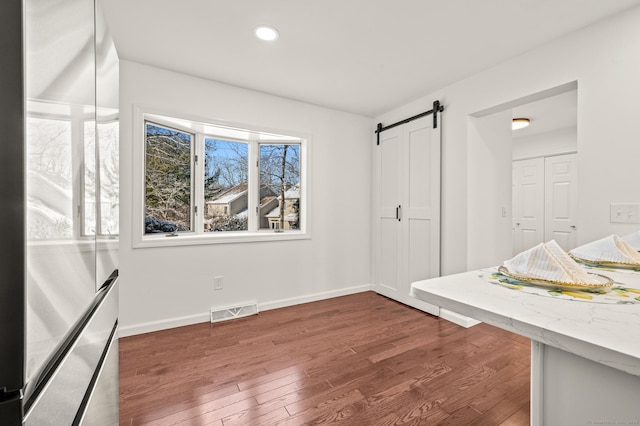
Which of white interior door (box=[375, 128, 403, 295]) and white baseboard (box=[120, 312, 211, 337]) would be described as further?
white interior door (box=[375, 128, 403, 295])

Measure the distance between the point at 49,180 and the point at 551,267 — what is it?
4.40ft

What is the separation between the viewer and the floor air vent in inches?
109

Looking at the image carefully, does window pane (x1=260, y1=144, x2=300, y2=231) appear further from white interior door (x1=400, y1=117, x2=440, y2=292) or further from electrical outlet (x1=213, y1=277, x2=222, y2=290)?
white interior door (x1=400, y1=117, x2=440, y2=292)

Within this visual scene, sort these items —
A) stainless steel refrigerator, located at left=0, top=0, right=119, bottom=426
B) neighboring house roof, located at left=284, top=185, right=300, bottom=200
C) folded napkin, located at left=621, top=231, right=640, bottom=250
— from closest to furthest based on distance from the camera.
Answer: stainless steel refrigerator, located at left=0, top=0, right=119, bottom=426 < folded napkin, located at left=621, top=231, right=640, bottom=250 < neighboring house roof, located at left=284, top=185, right=300, bottom=200

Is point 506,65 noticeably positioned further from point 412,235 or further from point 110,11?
point 110,11

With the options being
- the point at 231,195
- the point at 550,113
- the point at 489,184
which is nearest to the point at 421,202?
the point at 489,184

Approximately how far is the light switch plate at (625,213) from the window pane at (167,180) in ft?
11.5

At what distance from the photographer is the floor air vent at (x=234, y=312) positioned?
278 cm

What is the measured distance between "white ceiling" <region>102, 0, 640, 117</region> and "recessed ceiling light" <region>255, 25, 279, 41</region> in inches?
1.7

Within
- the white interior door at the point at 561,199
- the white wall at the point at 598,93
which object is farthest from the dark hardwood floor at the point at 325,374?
the white interior door at the point at 561,199

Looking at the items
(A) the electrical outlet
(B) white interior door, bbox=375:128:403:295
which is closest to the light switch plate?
(B) white interior door, bbox=375:128:403:295

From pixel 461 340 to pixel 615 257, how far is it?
55.5 inches

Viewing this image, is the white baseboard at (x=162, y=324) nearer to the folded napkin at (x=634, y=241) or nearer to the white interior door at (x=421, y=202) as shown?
the white interior door at (x=421, y=202)

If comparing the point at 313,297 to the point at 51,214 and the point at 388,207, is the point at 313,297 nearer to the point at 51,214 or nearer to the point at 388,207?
the point at 388,207
